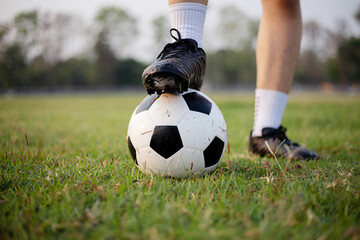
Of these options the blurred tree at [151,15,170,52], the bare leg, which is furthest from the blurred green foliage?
the bare leg

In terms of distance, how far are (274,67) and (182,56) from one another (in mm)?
1111

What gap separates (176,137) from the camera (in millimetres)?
1524

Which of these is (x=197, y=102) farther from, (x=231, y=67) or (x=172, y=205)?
(x=231, y=67)

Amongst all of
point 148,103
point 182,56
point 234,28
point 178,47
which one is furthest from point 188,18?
point 234,28

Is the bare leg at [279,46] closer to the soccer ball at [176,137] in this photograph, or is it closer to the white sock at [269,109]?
the white sock at [269,109]

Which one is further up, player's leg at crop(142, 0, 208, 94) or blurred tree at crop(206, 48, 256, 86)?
blurred tree at crop(206, 48, 256, 86)

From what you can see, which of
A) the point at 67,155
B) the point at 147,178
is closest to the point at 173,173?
the point at 147,178

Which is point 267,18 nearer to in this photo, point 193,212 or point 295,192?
point 295,192

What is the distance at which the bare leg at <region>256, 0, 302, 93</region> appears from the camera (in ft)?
7.54

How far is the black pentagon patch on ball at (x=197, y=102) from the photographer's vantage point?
1.62 m

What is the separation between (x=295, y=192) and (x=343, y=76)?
43.5 metres

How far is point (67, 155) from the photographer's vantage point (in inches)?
87.0

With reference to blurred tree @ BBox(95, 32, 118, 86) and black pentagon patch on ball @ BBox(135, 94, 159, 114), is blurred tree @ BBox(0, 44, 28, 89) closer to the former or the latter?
blurred tree @ BBox(95, 32, 118, 86)

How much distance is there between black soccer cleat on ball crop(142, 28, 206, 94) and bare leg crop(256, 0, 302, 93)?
0.90m
